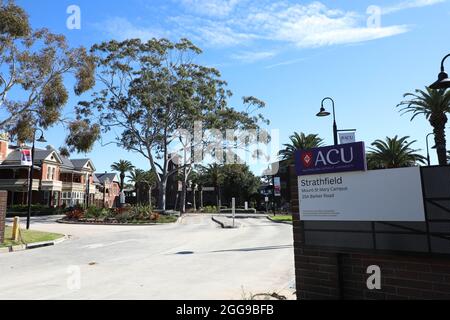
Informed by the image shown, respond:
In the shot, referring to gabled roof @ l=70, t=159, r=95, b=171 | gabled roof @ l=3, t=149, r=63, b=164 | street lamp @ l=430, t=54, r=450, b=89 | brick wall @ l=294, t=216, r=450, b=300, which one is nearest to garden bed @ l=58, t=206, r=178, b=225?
gabled roof @ l=3, t=149, r=63, b=164

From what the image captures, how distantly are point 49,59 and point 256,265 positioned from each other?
64.8 feet

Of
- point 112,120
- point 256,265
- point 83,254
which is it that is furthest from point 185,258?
point 112,120

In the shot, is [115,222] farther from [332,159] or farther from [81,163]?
[81,163]

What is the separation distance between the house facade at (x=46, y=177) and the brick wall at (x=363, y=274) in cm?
4755

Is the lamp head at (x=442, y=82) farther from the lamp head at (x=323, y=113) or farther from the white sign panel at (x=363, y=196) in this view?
the lamp head at (x=323, y=113)

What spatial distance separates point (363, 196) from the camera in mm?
5789

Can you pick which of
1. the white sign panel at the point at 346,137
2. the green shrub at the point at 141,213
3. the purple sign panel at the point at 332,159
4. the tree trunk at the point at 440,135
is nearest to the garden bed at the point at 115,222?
the green shrub at the point at 141,213

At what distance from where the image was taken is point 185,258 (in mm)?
13406

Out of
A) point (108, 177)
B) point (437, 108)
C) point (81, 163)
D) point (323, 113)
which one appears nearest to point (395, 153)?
point (437, 108)

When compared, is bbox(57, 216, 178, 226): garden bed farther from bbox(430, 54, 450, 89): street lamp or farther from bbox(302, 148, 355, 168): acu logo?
bbox(302, 148, 355, 168): acu logo

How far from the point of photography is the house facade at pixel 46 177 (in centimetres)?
5488

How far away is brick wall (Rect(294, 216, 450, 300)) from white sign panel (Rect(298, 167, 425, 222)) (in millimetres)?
489
